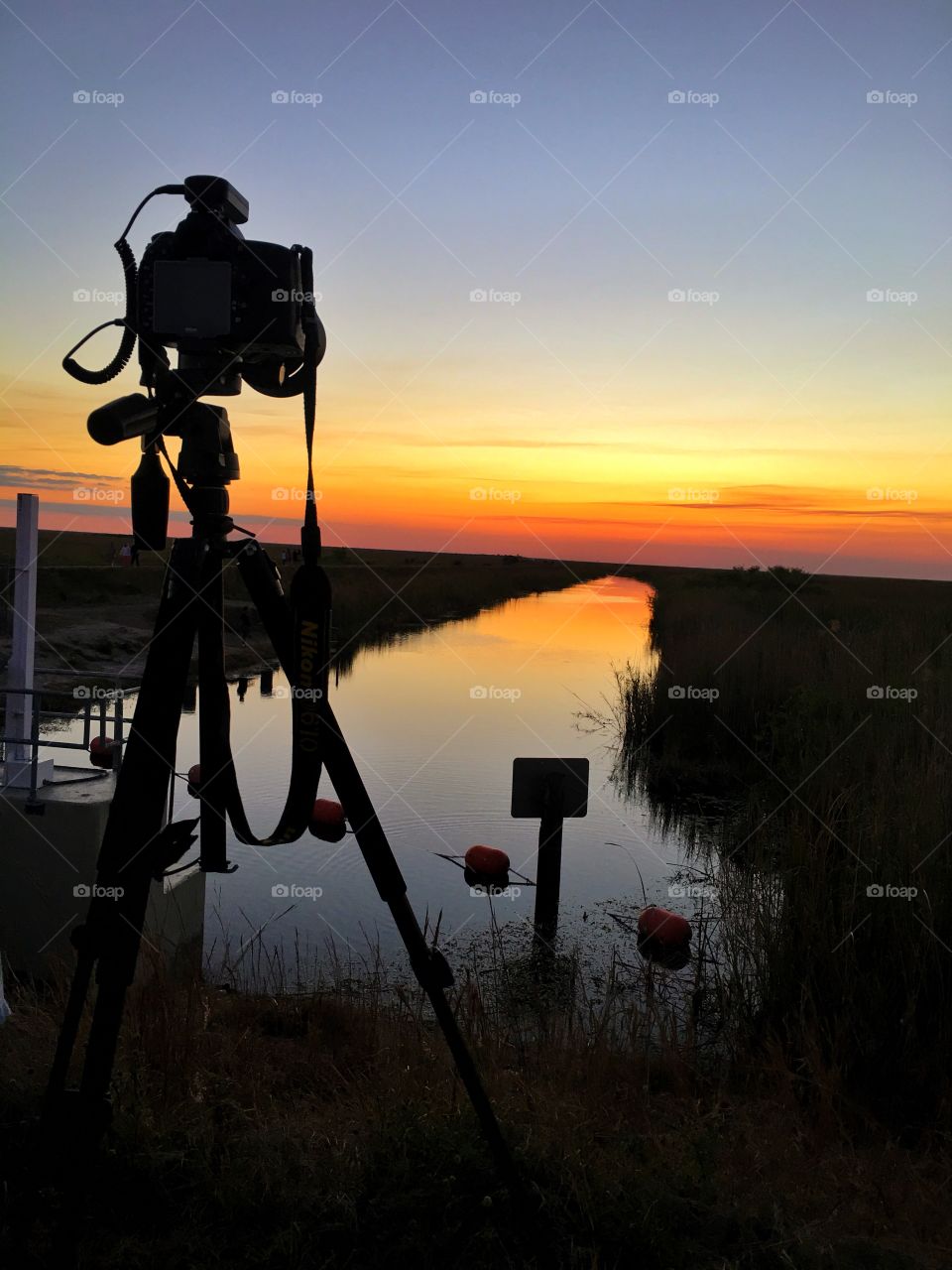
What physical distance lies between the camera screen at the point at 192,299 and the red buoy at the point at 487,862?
602 centimetres

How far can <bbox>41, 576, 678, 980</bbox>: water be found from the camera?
270 inches

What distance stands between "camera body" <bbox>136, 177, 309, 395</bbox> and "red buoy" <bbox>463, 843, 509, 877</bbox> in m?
5.91

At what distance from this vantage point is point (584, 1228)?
200cm

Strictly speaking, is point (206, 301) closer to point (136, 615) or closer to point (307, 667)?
point (307, 667)

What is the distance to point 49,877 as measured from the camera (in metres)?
5.38

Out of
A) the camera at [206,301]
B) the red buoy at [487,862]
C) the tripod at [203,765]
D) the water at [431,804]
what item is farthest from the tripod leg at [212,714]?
the red buoy at [487,862]

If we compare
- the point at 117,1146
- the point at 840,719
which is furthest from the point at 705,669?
the point at 117,1146

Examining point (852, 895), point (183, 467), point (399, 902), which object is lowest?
point (852, 895)

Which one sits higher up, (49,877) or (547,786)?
(547,786)

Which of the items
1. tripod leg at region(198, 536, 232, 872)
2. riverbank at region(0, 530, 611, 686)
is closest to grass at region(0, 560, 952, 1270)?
tripod leg at region(198, 536, 232, 872)

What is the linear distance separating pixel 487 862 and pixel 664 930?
6.12 feet

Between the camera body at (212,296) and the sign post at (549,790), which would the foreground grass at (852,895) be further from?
the camera body at (212,296)

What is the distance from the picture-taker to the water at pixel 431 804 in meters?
6.86

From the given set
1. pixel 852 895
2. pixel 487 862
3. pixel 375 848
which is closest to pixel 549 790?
pixel 487 862
